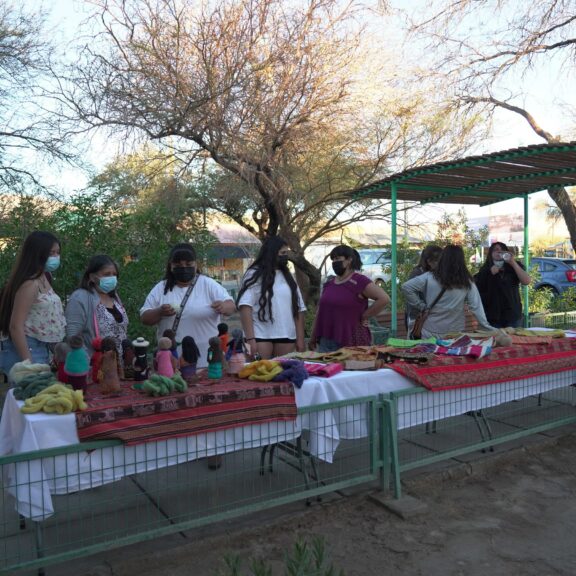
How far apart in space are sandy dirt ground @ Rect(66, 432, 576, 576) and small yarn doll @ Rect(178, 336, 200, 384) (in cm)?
90

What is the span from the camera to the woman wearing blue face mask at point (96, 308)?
3916mm

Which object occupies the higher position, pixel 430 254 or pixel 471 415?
pixel 430 254

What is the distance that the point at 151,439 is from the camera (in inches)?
116

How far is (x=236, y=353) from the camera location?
3686mm

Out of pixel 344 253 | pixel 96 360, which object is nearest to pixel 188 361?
pixel 96 360

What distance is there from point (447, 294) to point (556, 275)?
14823 millimetres

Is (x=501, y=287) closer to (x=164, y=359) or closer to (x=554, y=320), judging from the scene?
(x=554, y=320)

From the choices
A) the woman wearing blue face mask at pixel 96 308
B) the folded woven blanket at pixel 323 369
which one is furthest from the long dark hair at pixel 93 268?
the folded woven blanket at pixel 323 369

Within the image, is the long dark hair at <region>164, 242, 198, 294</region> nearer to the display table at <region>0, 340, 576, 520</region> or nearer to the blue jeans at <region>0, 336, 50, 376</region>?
the blue jeans at <region>0, 336, 50, 376</region>

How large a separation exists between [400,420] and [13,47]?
9.96 m

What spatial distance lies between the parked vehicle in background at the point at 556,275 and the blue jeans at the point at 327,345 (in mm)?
14685

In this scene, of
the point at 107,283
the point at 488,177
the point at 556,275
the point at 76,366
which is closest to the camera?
the point at 76,366

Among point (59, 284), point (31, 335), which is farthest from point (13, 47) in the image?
point (31, 335)

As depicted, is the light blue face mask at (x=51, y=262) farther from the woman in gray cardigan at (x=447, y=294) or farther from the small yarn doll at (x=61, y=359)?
the woman in gray cardigan at (x=447, y=294)
